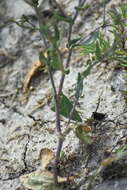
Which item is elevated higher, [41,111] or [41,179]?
[41,111]

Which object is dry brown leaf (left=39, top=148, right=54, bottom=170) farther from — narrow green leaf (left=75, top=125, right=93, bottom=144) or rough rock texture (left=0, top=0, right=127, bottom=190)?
A: narrow green leaf (left=75, top=125, right=93, bottom=144)

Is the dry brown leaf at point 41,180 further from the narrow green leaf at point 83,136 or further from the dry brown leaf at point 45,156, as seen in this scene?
the narrow green leaf at point 83,136

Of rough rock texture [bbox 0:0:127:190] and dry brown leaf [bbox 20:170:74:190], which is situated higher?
rough rock texture [bbox 0:0:127:190]

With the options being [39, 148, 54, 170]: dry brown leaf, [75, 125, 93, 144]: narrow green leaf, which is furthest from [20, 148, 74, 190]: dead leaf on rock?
[75, 125, 93, 144]: narrow green leaf

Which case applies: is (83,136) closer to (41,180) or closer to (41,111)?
(41,180)

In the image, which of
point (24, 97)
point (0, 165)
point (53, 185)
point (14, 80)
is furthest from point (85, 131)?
point (14, 80)

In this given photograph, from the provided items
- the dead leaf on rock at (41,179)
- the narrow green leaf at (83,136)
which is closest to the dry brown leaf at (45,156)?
the dead leaf on rock at (41,179)

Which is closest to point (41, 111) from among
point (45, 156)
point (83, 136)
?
point (45, 156)

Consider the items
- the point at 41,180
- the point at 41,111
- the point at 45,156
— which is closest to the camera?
the point at 41,180
